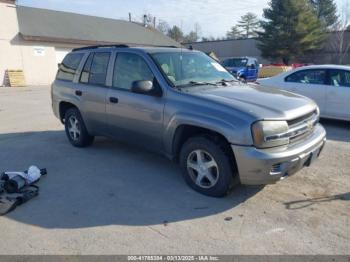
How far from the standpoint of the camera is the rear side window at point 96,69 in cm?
581

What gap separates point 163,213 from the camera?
4055mm

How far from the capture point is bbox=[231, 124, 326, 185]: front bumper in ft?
12.5

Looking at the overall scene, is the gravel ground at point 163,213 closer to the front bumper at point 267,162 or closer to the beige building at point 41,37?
the front bumper at point 267,162

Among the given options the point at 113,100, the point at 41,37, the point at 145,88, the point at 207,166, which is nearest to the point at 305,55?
the point at 41,37

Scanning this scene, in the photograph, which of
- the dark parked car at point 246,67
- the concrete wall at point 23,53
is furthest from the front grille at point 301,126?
the concrete wall at point 23,53

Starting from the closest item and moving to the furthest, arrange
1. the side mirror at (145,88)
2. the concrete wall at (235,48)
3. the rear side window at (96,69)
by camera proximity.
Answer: the side mirror at (145,88), the rear side window at (96,69), the concrete wall at (235,48)

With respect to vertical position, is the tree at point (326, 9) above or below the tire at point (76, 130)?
above

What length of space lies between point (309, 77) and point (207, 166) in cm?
576

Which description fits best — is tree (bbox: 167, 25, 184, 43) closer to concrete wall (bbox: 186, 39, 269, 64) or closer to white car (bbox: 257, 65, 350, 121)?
concrete wall (bbox: 186, 39, 269, 64)

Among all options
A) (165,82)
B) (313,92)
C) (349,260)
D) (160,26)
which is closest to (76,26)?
(313,92)

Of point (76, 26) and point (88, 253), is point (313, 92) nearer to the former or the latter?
point (88, 253)

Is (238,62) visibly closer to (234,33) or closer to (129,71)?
(129,71)

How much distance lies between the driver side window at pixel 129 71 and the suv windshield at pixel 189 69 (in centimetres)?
22

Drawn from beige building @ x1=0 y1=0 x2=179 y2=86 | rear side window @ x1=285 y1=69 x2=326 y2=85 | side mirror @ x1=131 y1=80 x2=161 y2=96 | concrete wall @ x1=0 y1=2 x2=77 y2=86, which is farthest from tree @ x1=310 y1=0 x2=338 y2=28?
side mirror @ x1=131 y1=80 x2=161 y2=96
